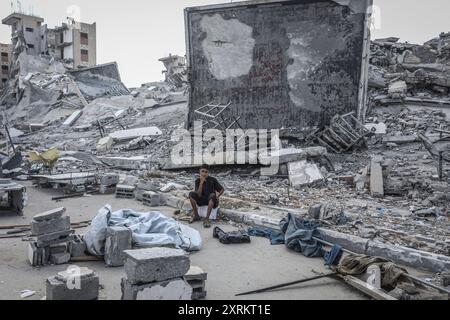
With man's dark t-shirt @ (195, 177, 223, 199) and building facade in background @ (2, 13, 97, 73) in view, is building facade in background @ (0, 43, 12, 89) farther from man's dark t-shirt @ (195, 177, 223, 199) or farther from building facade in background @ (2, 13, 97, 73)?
man's dark t-shirt @ (195, 177, 223, 199)

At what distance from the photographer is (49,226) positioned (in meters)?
4.46

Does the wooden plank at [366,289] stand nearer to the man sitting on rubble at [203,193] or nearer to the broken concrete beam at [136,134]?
the man sitting on rubble at [203,193]

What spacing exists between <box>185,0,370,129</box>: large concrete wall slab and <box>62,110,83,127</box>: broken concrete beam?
1169 centimetres

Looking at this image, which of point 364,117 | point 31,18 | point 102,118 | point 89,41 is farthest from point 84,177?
point 31,18

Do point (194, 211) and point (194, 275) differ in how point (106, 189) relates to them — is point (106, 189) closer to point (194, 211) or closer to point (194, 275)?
point (194, 211)

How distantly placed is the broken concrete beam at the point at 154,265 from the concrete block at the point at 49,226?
1.61 m

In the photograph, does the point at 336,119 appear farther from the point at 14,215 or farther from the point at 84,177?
the point at 14,215

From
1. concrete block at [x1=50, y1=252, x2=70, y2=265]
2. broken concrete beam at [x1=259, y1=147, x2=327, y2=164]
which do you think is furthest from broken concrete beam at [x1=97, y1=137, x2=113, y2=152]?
concrete block at [x1=50, y1=252, x2=70, y2=265]

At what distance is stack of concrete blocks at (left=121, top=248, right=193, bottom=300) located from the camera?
10.4 ft

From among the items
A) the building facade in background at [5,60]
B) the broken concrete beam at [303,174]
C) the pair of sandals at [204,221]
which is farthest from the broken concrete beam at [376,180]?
the building facade in background at [5,60]

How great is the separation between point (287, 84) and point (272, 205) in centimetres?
710

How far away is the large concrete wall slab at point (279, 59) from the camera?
12.6 metres

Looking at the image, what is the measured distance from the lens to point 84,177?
9.33 meters

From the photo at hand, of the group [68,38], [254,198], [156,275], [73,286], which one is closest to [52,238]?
[73,286]
